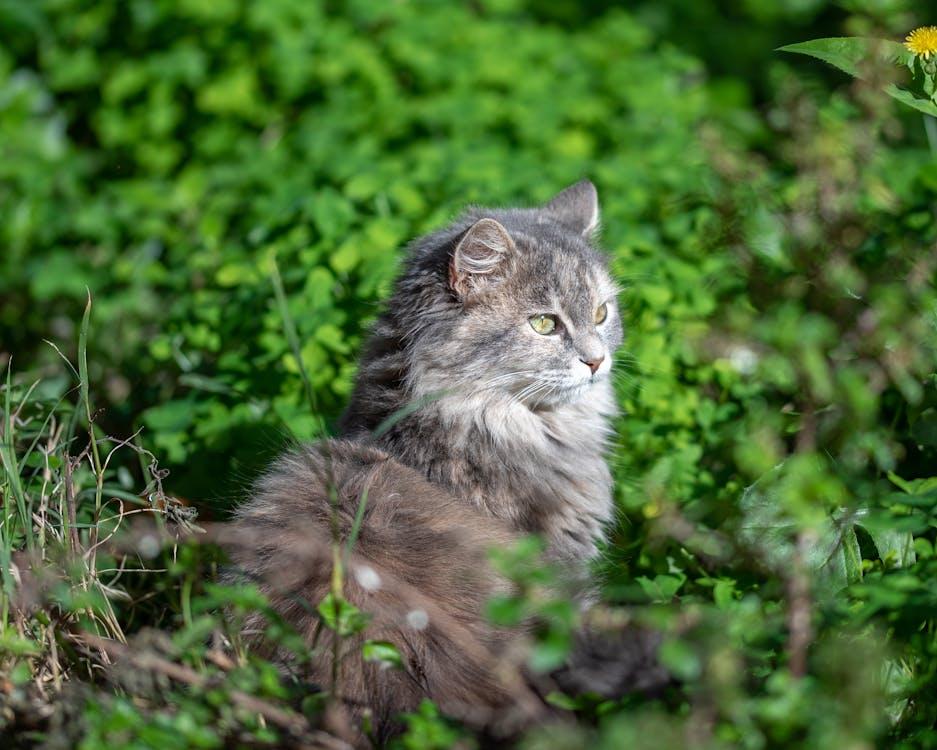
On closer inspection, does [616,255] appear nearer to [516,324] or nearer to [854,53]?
[516,324]

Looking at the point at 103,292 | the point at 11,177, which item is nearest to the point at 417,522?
the point at 103,292

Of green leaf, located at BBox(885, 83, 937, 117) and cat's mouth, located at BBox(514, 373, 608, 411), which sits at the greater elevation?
green leaf, located at BBox(885, 83, 937, 117)

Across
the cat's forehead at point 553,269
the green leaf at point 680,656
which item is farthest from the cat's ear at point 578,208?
the green leaf at point 680,656

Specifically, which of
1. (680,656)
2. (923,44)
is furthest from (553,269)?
(680,656)

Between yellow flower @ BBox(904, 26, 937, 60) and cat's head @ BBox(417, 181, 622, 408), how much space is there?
3.76 ft

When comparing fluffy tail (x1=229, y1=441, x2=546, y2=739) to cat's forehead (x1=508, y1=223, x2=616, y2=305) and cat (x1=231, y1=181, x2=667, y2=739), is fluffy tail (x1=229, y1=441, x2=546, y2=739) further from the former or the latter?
cat's forehead (x1=508, y1=223, x2=616, y2=305)

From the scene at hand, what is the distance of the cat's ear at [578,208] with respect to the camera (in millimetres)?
4020

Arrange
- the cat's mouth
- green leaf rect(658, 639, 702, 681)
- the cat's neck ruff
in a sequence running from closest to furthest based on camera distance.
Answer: green leaf rect(658, 639, 702, 681) → the cat's neck ruff → the cat's mouth

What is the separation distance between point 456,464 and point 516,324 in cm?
48


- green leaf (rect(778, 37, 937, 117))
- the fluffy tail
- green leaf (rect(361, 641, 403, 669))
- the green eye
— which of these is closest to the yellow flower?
green leaf (rect(778, 37, 937, 117))

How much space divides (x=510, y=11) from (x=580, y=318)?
4887mm

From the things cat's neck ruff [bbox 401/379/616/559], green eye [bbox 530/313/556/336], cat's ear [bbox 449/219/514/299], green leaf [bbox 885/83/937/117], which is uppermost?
green leaf [bbox 885/83/937/117]

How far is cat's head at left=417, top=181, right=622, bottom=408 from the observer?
349 centimetres

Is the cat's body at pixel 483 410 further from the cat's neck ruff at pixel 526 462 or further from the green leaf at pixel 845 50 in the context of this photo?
the green leaf at pixel 845 50
